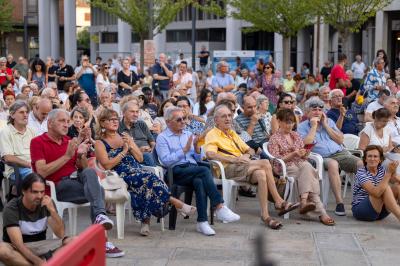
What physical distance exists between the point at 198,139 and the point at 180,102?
169 cm

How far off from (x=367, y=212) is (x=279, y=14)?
747 inches

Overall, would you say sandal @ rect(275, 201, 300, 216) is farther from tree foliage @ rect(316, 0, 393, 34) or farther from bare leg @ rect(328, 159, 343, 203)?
tree foliage @ rect(316, 0, 393, 34)

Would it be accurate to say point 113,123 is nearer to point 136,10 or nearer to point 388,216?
point 388,216

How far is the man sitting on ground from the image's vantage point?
5.84 meters

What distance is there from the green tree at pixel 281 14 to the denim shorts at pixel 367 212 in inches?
663

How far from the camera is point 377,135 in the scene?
9.99 metres

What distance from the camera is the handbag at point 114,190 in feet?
25.2

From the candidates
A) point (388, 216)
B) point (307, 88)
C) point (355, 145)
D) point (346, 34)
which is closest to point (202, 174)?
point (388, 216)

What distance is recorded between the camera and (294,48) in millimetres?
44375

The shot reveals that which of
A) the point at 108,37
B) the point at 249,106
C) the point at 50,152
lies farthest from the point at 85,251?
the point at 108,37

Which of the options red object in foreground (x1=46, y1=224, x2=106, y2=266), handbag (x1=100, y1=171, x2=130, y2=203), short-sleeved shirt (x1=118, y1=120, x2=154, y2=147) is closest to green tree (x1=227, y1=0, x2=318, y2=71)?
short-sleeved shirt (x1=118, y1=120, x2=154, y2=147)

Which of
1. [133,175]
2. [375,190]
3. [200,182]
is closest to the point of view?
[133,175]

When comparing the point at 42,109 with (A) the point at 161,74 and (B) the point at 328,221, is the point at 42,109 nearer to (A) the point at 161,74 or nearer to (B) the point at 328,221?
(B) the point at 328,221

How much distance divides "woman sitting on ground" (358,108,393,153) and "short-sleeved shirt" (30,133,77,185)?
4098 millimetres
